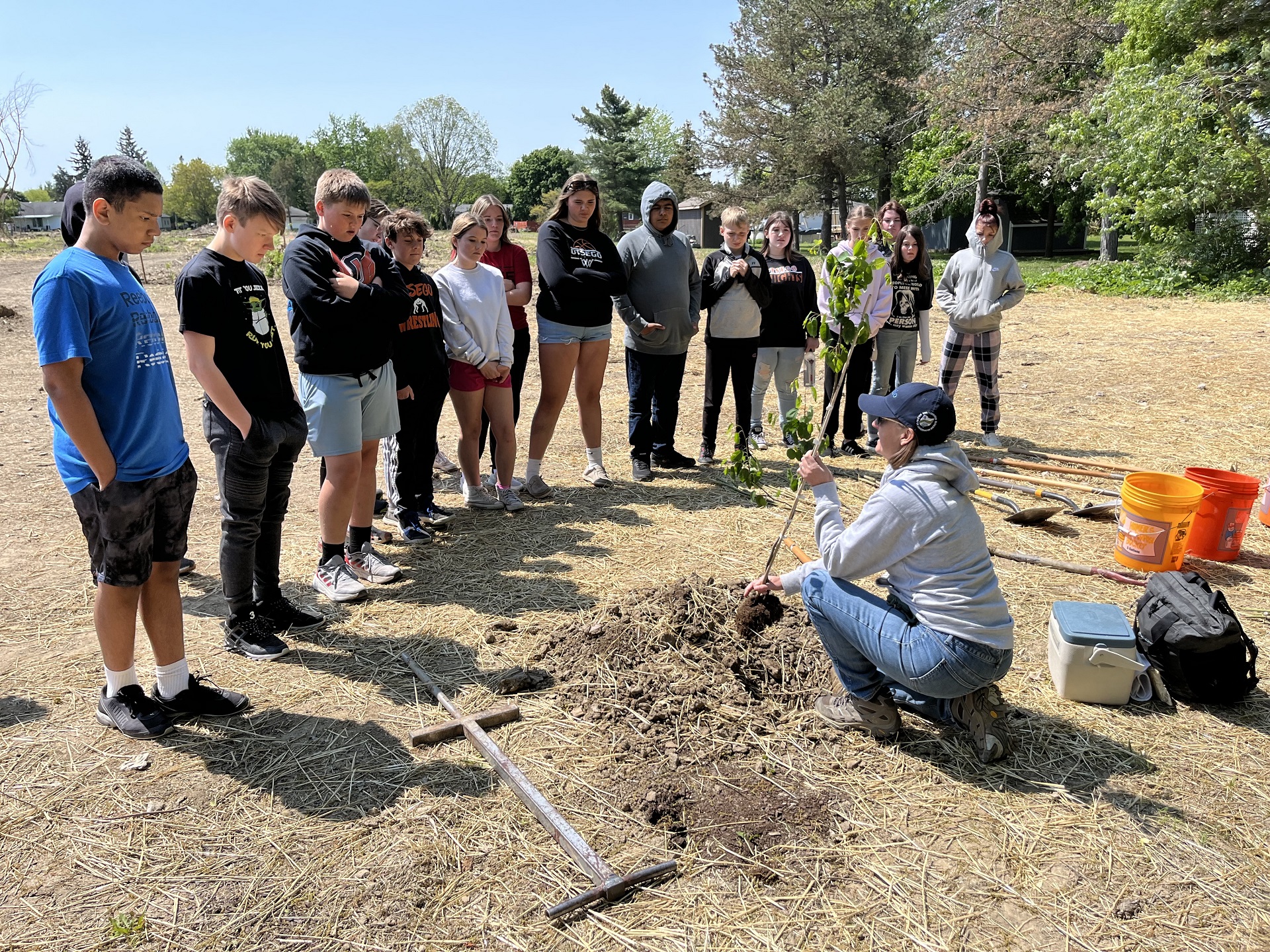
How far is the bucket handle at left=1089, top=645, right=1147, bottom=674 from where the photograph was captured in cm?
366

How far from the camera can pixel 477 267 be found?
5.98 meters

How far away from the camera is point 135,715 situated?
347 cm

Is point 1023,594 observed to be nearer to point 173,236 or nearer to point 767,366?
point 767,366

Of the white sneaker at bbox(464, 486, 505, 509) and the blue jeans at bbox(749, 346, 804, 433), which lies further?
the blue jeans at bbox(749, 346, 804, 433)

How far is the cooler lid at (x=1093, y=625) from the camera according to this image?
3.67m

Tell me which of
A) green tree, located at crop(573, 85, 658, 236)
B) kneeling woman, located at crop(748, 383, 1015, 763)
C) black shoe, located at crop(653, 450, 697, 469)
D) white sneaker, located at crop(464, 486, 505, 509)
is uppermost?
green tree, located at crop(573, 85, 658, 236)

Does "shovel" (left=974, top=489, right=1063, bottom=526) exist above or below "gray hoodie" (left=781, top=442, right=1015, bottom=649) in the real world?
below

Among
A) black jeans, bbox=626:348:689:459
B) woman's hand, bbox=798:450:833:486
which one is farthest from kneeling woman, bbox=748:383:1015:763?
black jeans, bbox=626:348:689:459

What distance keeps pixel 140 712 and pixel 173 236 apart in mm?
59981

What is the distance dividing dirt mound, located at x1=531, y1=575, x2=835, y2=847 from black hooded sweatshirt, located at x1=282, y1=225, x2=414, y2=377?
185 centimetres

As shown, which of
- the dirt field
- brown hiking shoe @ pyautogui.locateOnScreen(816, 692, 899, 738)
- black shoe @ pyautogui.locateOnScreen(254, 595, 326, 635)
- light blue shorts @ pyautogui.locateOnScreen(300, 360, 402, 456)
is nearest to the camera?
the dirt field

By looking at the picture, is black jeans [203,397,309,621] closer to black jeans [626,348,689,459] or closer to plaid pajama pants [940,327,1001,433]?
black jeans [626,348,689,459]

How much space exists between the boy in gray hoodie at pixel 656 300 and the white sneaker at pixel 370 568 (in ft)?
8.29

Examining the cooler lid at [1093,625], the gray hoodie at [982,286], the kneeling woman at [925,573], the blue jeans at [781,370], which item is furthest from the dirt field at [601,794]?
the gray hoodie at [982,286]
